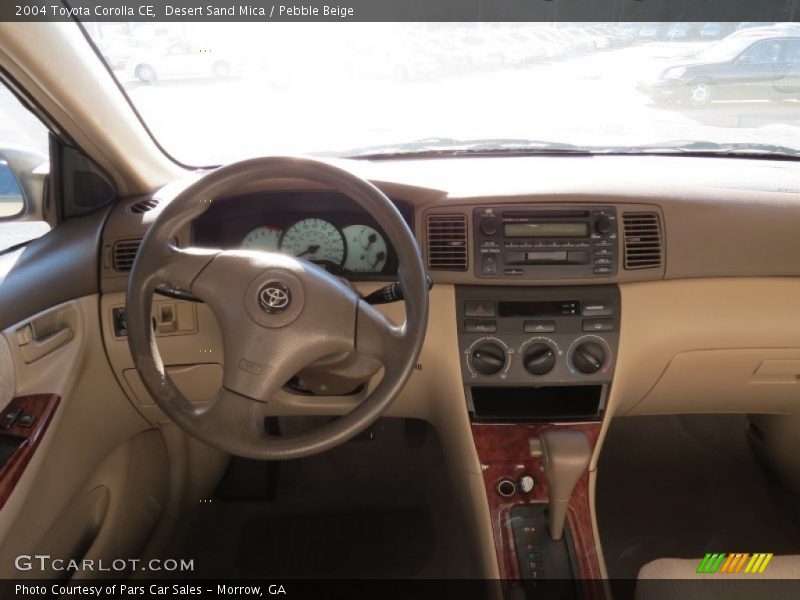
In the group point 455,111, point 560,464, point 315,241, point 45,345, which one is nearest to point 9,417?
point 45,345

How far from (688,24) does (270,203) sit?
1.32 metres

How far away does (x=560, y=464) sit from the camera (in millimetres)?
1632

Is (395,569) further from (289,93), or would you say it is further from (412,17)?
(412,17)

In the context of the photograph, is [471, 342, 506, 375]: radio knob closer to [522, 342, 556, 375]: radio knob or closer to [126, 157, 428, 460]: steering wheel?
[522, 342, 556, 375]: radio knob

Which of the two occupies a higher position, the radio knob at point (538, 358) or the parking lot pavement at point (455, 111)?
the parking lot pavement at point (455, 111)

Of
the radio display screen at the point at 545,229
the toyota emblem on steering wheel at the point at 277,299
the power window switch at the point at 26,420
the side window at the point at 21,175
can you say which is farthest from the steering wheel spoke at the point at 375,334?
the side window at the point at 21,175

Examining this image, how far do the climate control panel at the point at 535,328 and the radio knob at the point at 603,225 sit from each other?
0.15m

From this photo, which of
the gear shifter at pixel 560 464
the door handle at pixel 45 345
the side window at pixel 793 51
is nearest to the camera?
the door handle at pixel 45 345

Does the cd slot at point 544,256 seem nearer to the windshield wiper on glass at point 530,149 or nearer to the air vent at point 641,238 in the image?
the air vent at point 641,238

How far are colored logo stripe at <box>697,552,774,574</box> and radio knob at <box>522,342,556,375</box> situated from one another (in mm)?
586

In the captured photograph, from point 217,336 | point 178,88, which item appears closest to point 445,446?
point 217,336

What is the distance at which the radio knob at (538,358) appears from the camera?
1.67 metres

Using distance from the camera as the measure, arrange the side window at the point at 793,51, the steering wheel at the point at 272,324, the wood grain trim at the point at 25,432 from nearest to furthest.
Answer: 1. the steering wheel at the point at 272,324
2. the wood grain trim at the point at 25,432
3. the side window at the point at 793,51

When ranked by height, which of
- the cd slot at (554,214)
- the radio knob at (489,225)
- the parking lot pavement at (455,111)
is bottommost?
the radio knob at (489,225)
